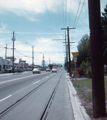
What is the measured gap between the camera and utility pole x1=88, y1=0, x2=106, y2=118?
5367mm

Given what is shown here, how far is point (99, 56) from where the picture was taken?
540 cm

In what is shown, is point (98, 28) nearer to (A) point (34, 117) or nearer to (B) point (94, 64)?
(B) point (94, 64)

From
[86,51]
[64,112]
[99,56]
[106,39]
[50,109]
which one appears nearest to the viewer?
[99,56]

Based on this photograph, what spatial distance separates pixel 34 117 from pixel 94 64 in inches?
110

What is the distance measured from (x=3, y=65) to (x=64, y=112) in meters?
61.4

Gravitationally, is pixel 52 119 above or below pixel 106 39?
below

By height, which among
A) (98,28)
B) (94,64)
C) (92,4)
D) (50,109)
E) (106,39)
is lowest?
(50,109)

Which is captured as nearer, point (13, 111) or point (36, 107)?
point (13, 111)

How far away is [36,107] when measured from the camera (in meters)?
7.30

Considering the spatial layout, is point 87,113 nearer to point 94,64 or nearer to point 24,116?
point 94,64

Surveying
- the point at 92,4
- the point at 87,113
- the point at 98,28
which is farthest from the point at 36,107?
the point at 92,4

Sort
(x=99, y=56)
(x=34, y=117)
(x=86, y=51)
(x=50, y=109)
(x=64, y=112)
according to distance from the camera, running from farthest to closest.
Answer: (x=86, y=51) → (x=50, y=109) → (x=64, y=112) → (x=34, y=117) → (x=99, y=56)

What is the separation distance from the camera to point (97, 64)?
5383mm

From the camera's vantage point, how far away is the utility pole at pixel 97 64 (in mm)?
5367
